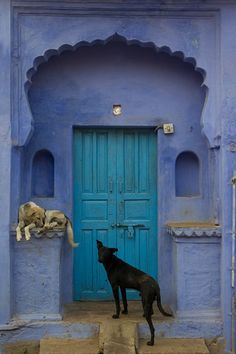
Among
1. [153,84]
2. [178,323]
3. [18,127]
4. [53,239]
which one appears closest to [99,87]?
[153,84]

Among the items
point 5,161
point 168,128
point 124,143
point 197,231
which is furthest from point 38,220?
point 168,128

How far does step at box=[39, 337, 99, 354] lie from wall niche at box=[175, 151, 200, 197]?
224cm

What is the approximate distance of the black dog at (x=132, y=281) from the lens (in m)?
5.78

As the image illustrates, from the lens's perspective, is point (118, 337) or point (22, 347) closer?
point (118, 337)

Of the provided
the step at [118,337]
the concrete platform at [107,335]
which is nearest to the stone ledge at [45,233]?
the concrete platform at [107,335]

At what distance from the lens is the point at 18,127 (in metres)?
6.12

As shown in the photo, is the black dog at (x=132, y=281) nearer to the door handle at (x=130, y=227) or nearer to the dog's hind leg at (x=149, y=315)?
the dog's hind leg at (x=149, y=315)

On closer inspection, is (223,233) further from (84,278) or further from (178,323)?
(84,278)

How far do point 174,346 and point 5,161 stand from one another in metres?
2.89

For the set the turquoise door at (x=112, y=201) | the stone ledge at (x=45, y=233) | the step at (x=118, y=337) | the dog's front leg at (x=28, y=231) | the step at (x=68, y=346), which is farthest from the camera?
the turquoise door at (x=112, y=201)

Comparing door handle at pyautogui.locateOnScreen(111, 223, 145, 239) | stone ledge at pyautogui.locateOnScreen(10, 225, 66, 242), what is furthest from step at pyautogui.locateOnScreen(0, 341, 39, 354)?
door handle at pyautogui.locateOnScreen(111, 223, 145, 239)

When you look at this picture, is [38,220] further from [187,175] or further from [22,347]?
[187,175]

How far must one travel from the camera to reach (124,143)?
271 inches

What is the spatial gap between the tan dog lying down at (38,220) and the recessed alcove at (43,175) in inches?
23.7
